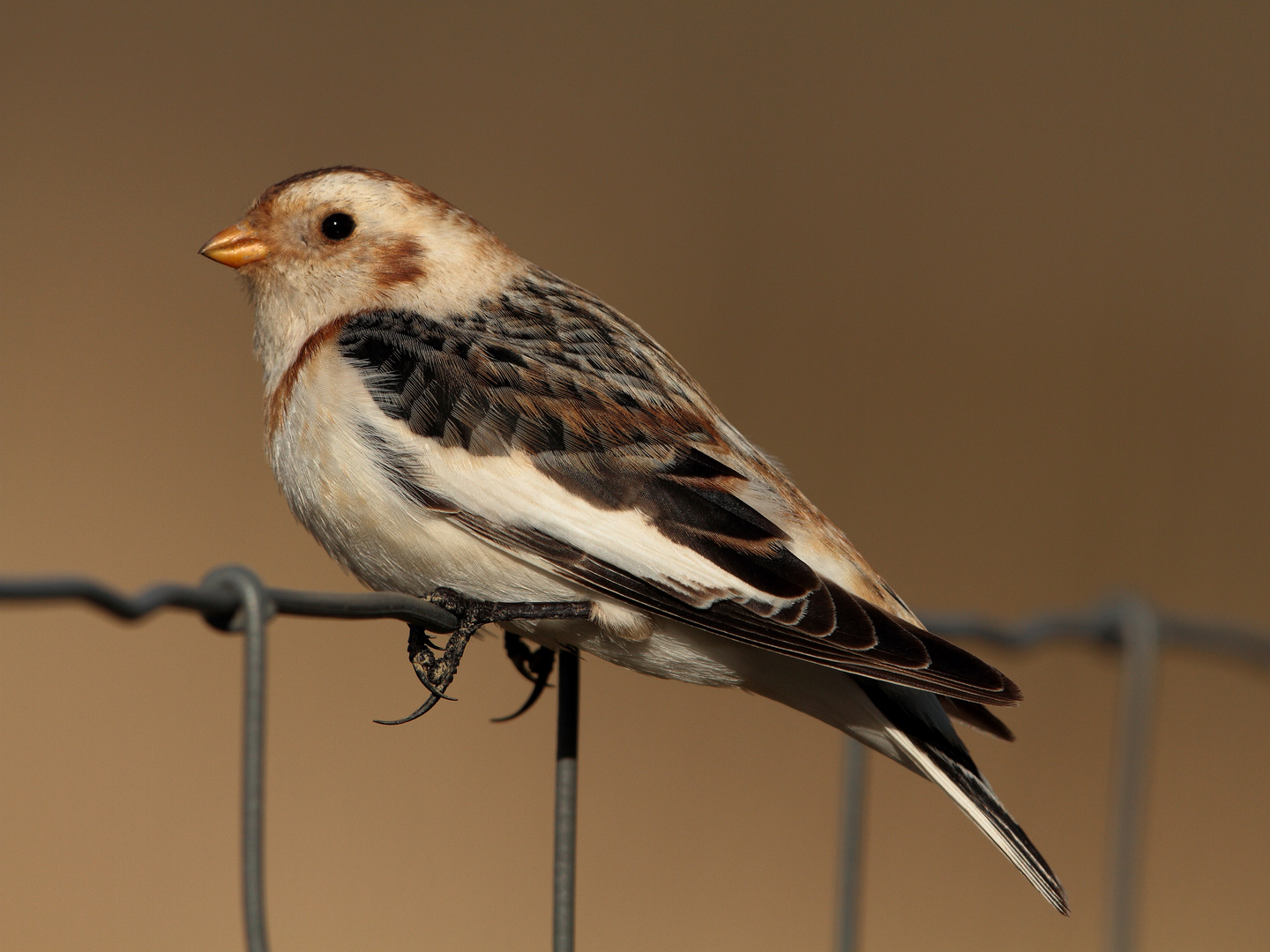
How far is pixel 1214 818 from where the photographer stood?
6363mm

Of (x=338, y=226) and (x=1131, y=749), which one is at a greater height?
(x=338, y=226)

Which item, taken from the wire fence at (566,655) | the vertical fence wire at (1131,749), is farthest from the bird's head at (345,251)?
the vertical fence wire at (1131,749)

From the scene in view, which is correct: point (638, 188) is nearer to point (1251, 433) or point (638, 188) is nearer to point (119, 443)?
point (119, 443)

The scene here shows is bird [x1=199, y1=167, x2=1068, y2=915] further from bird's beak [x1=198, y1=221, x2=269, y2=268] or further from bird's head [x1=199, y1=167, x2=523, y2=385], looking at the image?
bird's beak [x1=198, y1=221, x2=269, y2=268]

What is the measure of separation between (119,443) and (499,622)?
12.5 feet

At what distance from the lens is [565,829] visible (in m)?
2.14

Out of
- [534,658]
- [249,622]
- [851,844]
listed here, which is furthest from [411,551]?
[851,844]

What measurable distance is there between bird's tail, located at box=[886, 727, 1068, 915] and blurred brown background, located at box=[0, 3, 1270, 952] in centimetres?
305

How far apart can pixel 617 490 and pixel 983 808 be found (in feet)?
3.10

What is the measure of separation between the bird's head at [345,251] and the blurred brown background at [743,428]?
2481 millimetres

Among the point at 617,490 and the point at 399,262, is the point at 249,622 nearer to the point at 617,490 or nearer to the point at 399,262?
the point at 617,490

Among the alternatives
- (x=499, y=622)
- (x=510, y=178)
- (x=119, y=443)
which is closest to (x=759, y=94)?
(x=510, y=178)

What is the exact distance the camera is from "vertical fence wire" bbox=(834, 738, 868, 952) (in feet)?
9.88

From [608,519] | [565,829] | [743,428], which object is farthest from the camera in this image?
[743,428]
